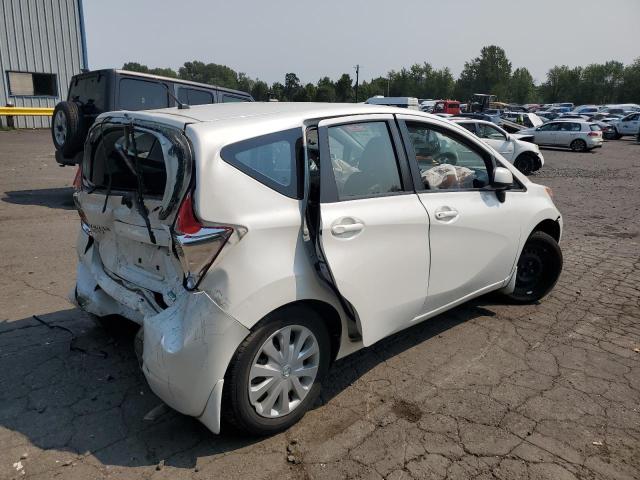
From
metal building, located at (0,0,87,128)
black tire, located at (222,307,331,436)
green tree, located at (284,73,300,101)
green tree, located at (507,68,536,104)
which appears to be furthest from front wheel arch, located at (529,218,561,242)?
green tree, located at (507,68,536,104)

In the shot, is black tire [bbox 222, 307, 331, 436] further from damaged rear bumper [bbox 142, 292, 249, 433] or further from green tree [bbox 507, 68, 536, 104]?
green tree [bbox 507, 68, 536, 104]

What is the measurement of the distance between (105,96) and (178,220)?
649cm

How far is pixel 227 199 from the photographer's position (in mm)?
2486

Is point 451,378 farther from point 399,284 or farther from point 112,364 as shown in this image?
point 112,364

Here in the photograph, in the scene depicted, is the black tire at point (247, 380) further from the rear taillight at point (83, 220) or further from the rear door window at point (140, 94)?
the rear door window at point (140, 94)

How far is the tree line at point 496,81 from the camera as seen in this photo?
A: 8231 cm

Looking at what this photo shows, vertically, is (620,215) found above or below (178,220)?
below

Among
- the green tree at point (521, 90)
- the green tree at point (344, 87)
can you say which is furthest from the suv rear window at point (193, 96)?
the green tree at point (521, 90)

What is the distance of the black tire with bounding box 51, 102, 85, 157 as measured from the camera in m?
7.65

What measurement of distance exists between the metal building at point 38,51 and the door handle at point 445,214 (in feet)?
85.7

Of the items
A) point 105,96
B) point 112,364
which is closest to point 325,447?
point 112,364

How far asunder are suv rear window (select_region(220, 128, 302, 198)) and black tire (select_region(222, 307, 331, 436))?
67cm

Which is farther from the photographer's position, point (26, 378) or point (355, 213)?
point (26, 378)

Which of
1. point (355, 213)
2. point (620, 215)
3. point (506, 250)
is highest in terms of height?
point (355, 213)
